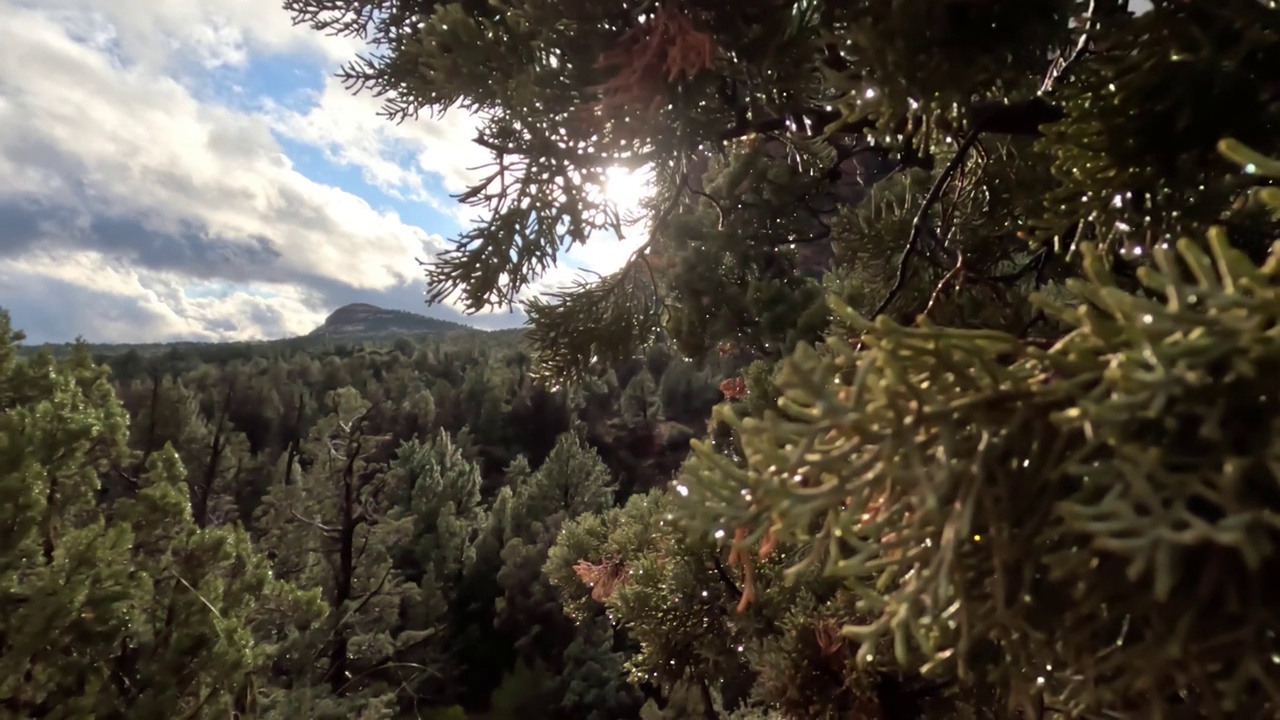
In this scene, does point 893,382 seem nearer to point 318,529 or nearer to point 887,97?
point 887,97

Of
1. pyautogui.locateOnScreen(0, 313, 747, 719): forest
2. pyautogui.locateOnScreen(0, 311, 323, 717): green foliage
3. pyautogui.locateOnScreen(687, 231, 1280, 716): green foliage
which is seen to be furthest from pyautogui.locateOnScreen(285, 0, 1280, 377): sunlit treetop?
pyautogui.locateOnScreen(0, 311, 323, 717): green foliage

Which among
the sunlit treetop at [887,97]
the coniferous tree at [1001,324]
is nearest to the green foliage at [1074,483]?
the coniferous tree at [1001,324]

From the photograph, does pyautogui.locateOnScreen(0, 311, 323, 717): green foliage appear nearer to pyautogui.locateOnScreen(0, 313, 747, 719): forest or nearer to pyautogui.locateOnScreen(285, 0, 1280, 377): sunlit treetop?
pyautogui.locateOnScreen(0, 313, 747, 719): forest

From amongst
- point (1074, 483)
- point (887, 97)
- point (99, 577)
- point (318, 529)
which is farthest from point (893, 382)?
point (318, 529)

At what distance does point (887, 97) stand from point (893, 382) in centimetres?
46

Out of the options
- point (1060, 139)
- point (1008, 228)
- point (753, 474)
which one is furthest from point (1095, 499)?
point (1008, 228)

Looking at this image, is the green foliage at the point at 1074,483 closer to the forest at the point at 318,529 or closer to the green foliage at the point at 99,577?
the forest at the point at 318,529

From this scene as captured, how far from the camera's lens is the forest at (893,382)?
476 mm

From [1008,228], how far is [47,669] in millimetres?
3537

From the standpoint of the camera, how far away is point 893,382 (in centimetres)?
53

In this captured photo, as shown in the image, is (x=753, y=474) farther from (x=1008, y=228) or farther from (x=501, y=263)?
(x=1008, y=228)

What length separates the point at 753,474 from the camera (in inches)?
23.7

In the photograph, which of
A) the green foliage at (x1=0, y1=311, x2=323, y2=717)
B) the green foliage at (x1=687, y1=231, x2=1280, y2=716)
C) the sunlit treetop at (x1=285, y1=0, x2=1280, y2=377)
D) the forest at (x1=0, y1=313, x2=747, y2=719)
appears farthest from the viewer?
the forest at (x1=0, y1=313, x2=747, y2=719)

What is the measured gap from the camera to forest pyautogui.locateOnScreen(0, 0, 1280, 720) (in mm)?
476
